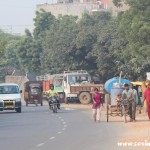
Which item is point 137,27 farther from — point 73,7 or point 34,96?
point 73,7

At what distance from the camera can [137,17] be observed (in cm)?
4966

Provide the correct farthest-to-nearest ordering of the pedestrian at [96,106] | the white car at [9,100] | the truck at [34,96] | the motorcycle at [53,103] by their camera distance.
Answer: the truck at [34,96]
the white car at [9,100]
the motorcycle at [53,103]
the pedestrian at [96,106]

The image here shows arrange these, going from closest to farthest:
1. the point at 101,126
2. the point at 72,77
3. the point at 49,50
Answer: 1. the point at 101,126
2. the point at 72,77
3. the point at 49,50

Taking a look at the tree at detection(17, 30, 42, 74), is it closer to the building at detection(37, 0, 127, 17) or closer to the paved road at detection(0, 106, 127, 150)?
the building at detection(37, 0, 127, 17)

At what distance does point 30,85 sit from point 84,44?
12.5 metres

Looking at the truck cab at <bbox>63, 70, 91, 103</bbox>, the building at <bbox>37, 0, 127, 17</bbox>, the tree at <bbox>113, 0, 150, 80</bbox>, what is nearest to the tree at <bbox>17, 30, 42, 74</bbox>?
the truck cab at <bbox>63, 70, 91, 103</bbox>

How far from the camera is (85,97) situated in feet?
222

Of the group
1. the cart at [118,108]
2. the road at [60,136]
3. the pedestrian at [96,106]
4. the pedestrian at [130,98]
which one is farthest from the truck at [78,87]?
the road at [60,136]

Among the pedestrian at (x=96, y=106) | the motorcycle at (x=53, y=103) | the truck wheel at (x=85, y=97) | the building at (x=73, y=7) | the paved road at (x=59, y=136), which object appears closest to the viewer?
the paved road at (x=59, y=136)

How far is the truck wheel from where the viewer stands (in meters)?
67.1

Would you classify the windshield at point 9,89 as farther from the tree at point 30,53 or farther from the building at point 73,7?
the building at point 73,7

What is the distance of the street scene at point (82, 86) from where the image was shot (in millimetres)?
26641

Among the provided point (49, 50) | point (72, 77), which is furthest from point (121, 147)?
point (49, 50)

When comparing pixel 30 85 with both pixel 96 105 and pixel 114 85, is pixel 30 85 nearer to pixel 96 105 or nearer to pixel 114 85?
pixel 114 85
